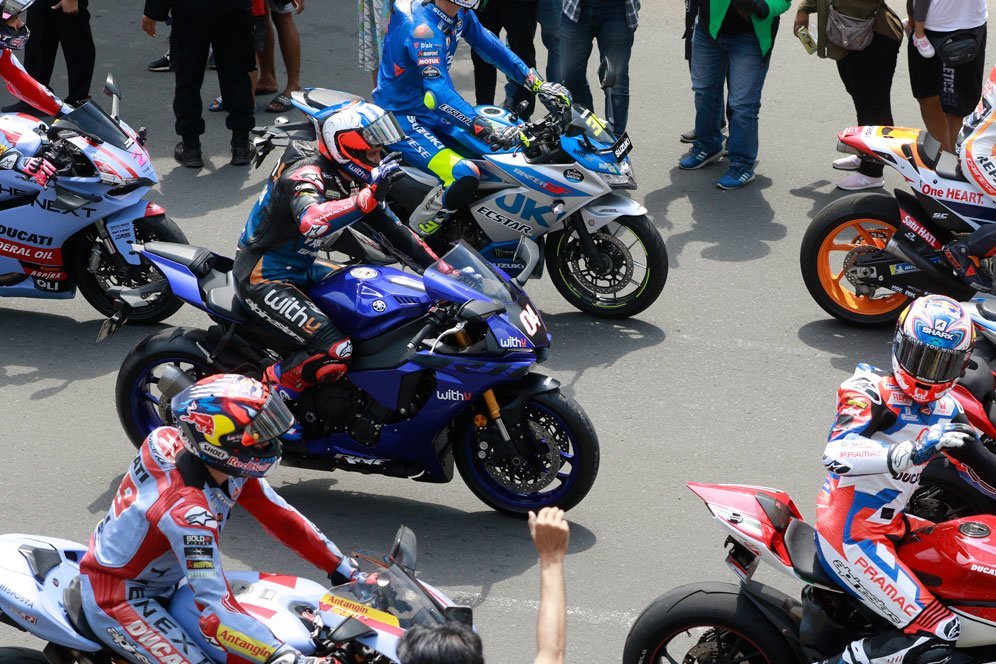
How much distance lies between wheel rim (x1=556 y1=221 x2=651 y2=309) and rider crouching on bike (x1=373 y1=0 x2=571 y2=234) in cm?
76

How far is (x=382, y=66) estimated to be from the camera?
27.9ft

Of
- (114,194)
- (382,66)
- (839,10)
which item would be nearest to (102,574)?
(114,194)

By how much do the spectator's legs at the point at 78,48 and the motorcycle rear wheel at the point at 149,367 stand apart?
5.05 m

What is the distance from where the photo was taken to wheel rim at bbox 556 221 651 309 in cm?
807

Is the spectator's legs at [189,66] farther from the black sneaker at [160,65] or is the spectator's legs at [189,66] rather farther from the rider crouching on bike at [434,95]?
the rider crouching on bike at [434,95]

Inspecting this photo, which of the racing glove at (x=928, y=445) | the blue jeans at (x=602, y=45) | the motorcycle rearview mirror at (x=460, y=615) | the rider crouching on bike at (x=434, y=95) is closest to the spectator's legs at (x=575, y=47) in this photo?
the blue jeans at (x=602, y=45)

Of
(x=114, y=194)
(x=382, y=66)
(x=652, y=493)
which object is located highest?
(x=382, y=66)

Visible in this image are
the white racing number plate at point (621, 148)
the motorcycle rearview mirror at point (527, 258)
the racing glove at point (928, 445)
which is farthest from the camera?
the white racing number plate at point (621, 148)

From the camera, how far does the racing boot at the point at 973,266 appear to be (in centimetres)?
748

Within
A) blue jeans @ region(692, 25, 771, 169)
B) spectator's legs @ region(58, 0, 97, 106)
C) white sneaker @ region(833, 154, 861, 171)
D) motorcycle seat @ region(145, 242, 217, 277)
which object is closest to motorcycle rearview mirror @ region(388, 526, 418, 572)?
motorcycle seat @ region(145, 242, 217, 277)

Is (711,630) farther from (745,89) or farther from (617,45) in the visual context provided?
(617,45)

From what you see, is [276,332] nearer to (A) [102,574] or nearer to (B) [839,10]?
(A) [102,574]

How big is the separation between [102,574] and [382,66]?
4872 millimetres

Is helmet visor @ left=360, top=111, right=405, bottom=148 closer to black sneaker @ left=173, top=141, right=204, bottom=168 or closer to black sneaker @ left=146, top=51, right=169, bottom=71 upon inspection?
black sneaker @ left=173, top=141, right=204, bottom=168
